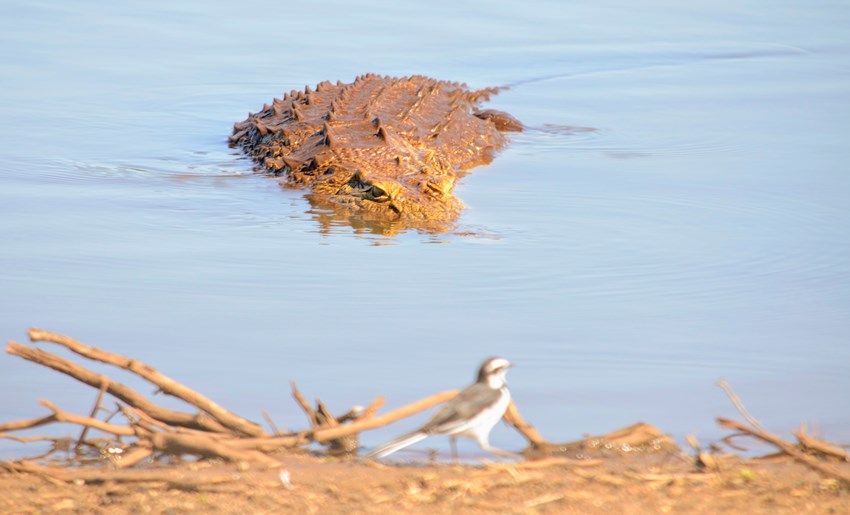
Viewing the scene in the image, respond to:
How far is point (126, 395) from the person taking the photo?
4.11 metres

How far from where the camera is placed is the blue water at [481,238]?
5.09 metres

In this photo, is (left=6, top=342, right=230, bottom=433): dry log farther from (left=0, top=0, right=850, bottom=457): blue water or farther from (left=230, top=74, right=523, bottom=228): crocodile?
(left=230, top=74, right=523, bottom=228): crocodile

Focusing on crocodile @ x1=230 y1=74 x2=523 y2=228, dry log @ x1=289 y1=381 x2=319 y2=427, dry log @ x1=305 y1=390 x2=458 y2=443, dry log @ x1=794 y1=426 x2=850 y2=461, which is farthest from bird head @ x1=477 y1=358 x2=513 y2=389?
crocodile @ x1=230 y1=74 x2=523 y2=228

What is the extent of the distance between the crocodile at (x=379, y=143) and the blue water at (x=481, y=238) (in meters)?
0.29

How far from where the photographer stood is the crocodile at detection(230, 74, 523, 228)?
874 centimetres

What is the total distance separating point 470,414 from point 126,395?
1279mm

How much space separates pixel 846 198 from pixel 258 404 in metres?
5.33

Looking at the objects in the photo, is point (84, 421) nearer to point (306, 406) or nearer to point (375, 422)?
point (306, 406)

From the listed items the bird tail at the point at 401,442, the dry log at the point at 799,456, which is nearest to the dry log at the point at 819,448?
the dry log at the point at 799,456

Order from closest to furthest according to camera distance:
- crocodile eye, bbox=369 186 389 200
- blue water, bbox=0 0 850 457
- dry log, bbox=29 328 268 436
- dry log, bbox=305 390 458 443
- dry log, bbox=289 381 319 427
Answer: dry log, bbox=305 390 458 443 < dry log, bbox=29 328 268 436 < dry log, bbox=289 381 319 427 < blue water, bbox=0 0 850 457 < crocodile eye, bbox=369 186 389 200

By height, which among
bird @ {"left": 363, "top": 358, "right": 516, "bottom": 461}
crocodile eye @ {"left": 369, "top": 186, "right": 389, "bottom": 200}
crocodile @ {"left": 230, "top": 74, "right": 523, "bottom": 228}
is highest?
crocodile @ {"left": 230, "top": 74, "right": 523, "bottom": 228}

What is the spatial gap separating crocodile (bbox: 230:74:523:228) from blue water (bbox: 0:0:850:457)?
29 cm

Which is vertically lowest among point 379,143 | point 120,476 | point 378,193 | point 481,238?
point 120,476

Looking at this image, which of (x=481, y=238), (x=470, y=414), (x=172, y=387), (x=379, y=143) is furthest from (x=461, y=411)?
(x=379, y=143)
